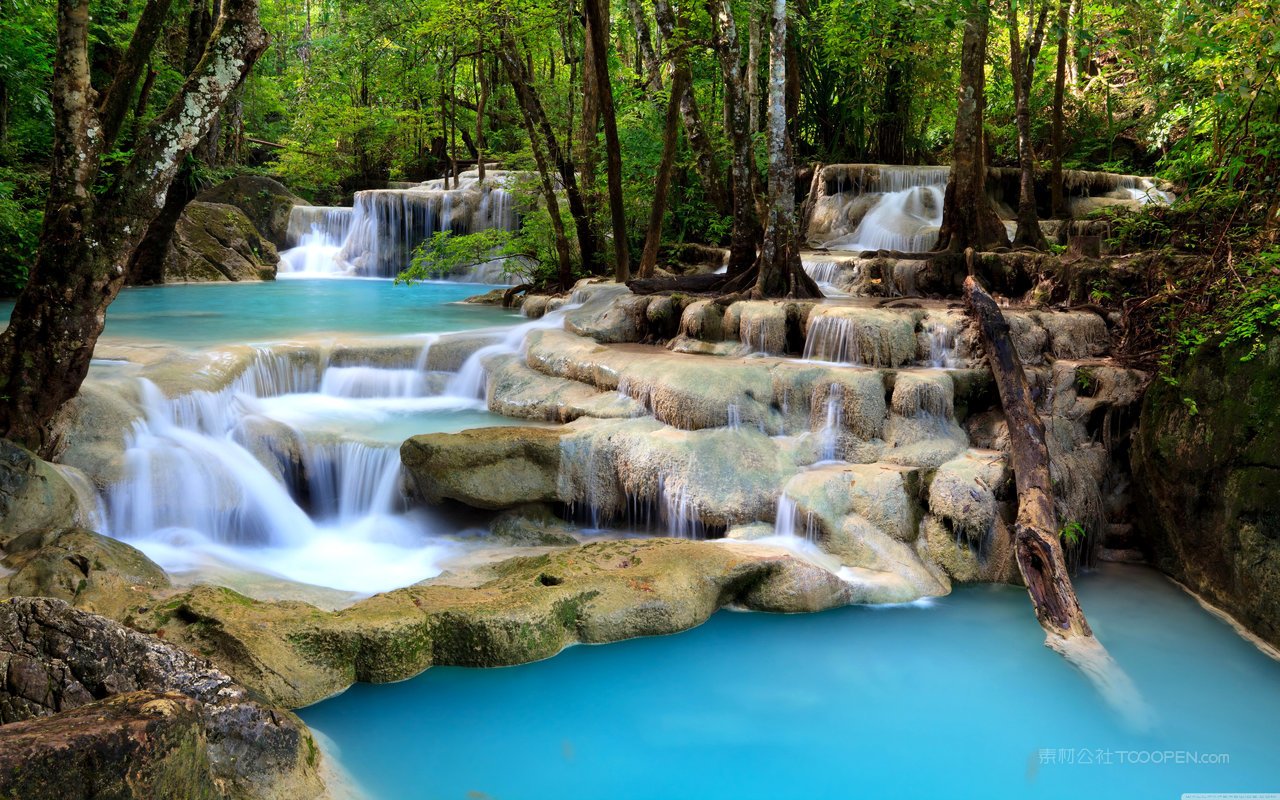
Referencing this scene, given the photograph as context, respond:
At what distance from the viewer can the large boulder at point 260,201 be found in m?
22.5

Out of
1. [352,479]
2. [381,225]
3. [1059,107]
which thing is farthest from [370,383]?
[381,225]

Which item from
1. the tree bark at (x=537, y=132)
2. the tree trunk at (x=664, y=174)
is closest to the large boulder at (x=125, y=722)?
the tree trunk at (x=664, y=174)

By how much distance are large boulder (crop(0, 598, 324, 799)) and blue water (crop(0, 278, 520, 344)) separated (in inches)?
269

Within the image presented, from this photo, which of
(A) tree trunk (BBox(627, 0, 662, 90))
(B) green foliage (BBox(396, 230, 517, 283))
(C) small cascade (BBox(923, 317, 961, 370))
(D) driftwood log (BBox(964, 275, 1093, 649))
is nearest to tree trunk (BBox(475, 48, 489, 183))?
(B) green foliage (BBox(396, 230, 517, 283))

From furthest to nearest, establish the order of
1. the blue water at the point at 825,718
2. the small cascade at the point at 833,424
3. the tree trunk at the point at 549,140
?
the tree trunk at the point at 549,140 < the small cascade at the point at 833,424 < the blue water at the point at 825,718

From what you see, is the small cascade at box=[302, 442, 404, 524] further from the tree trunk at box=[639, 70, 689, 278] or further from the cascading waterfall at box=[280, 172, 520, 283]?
the cascading waterfall at box=[280, 172, 520, 283]

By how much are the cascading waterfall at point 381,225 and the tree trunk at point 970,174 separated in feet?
42.1

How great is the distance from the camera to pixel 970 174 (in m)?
10.5

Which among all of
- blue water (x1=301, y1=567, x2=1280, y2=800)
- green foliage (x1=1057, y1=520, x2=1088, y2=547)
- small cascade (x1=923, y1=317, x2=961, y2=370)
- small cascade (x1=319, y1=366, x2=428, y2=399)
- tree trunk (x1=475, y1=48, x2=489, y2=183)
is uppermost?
tree trunk (x1=475, y1=48, x2=489, y2=183)

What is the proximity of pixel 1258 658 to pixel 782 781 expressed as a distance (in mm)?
3312

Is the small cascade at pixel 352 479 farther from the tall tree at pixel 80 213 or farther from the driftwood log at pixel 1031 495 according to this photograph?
the driftwood log at pixel 1031 495

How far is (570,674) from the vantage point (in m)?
5.15

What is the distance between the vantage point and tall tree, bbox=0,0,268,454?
19.4ft

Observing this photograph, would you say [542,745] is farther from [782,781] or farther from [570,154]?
[570,154]
